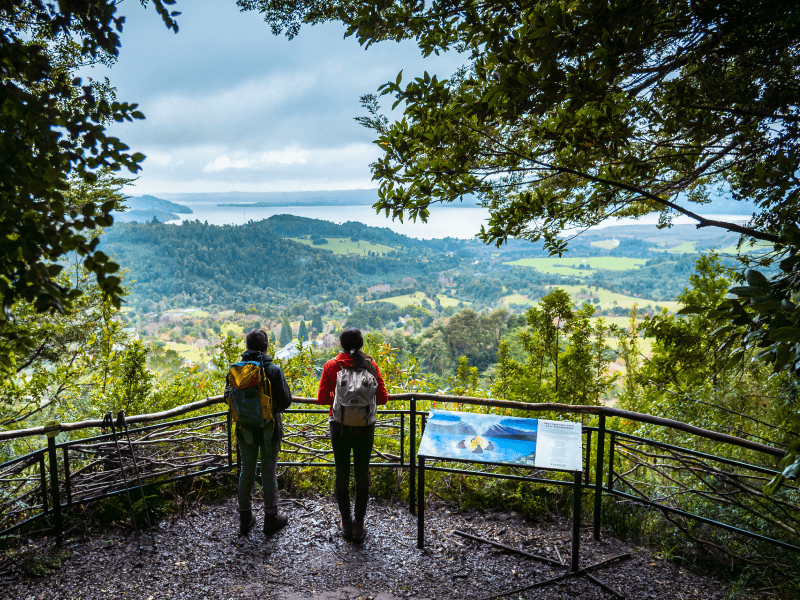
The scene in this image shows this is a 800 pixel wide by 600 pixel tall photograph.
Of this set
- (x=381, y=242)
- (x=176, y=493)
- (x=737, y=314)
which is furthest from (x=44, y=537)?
(x=381, y=242)

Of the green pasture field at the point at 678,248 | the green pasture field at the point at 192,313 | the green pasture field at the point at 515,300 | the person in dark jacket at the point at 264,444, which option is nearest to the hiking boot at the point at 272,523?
the person in dark jacket at the point at 264,444

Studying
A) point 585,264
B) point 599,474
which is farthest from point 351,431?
point 585,264

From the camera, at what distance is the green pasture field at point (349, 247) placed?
41.5m

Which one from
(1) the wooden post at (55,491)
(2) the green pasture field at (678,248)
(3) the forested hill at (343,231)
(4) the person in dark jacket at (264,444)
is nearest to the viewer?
(1) the wooden post at (55,491)

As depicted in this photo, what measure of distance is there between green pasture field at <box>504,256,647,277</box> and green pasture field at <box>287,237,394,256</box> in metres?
12.4

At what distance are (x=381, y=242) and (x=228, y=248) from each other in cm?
1440

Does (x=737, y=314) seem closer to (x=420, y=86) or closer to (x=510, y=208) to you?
(x=510, y=208)

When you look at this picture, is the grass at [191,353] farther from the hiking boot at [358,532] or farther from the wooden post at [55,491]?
the hiking boot at [358,532]

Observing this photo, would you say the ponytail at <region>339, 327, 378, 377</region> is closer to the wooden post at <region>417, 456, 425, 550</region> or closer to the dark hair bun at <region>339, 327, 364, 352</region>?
the dark hair bun at <region>339, 327, 364, 352</region>

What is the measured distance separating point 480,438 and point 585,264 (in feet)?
103

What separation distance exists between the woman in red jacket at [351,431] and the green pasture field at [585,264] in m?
24.0

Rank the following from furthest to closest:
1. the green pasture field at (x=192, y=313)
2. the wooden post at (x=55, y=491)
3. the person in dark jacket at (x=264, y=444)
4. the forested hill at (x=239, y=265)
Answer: the forested hill at (x=239, y=265)
the green pasture field at (x=192, y=313)
the person in dark jacket at (x=264, y=444)
the wooden post at (x=55, y=491)

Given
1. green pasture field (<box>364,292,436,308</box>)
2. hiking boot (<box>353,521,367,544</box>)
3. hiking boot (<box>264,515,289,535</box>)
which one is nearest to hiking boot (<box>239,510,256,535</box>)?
hiking boot (<box>264,515,289,535</box>)

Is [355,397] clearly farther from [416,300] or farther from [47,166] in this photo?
[416,300]
